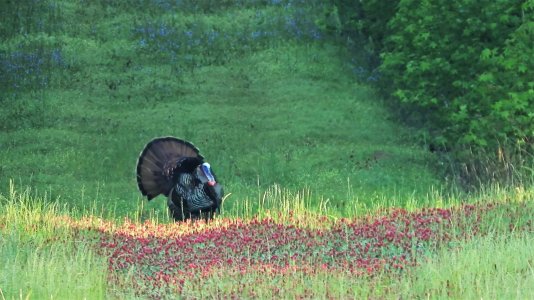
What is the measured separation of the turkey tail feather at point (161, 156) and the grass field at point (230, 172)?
3.87 feet

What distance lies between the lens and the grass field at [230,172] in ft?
37.5

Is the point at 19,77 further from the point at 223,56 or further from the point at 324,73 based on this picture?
the point at 324,73

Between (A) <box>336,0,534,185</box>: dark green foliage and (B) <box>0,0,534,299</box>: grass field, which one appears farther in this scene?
(A) <box>336,0,534,185</box>: dark green foliage

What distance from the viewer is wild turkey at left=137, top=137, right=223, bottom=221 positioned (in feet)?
53.2

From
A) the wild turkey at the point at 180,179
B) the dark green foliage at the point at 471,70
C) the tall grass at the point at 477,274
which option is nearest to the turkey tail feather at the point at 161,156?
the wild turkey at the point at 180,179

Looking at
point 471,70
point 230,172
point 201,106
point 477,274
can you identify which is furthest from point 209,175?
point 201,106

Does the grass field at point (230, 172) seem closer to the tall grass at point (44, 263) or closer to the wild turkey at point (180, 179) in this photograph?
the tall grass at point (44, 263)

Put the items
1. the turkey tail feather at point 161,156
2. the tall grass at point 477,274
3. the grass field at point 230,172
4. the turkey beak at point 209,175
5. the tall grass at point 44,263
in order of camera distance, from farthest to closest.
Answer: the turkey tail feather at point 161,156
the turkey beak at point 209,175
the grass field at point 230,172
the tall grass at point 44,263
the tall grass at point 477,274

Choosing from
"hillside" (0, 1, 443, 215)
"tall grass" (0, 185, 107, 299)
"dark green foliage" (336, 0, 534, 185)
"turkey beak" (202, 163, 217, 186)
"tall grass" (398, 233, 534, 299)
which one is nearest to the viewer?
"tall grass" (398, 233, 534, 299)

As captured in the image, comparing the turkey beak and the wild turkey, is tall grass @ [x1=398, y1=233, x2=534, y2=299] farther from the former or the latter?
the wild turkey

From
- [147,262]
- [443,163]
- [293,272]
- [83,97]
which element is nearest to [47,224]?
[147,262]

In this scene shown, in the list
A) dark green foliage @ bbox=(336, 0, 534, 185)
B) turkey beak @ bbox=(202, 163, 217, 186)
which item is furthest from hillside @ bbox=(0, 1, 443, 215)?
turkey beak @ bbox=(202, 163, 217, 186)

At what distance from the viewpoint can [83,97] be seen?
1174 inches

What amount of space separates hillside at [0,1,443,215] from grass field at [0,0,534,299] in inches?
A: 2.9
